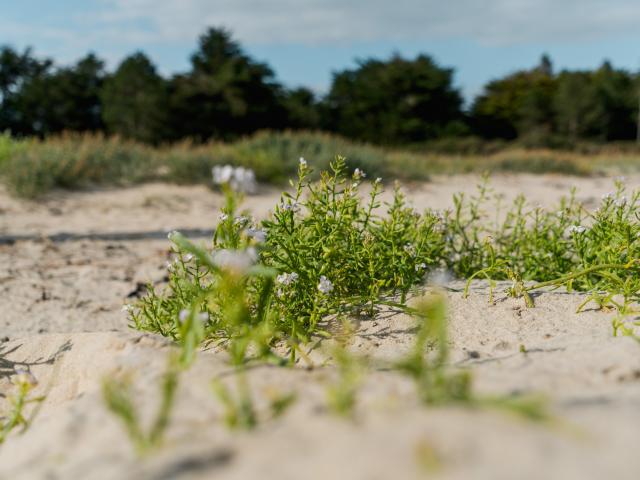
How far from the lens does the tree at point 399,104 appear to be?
32.6 metres

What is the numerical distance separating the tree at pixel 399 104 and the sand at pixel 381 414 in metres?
29.9

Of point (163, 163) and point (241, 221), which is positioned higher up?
point (241, 221)

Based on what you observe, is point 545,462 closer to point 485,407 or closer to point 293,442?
point 485,407

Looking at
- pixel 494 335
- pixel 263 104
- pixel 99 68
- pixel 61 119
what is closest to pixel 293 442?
pixel 494 335

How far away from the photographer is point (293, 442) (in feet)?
3.51

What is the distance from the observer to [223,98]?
98.3 ft

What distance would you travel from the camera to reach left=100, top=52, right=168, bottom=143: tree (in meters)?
27.7

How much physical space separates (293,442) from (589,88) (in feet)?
130

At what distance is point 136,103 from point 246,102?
4698 millimetres

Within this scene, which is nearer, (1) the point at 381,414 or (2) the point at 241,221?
(1) the point at 381,414

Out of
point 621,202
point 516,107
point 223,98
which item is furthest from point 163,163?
point 516,107

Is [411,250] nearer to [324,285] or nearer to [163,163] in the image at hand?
[324,285]

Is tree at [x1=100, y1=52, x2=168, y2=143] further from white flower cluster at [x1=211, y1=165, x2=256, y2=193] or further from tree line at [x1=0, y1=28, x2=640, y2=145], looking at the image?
white flower cluster at [x1=211, y1=165, x2=256, y2=193]

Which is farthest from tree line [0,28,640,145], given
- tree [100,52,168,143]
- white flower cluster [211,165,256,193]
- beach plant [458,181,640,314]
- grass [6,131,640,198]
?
white flower cluster [211,165,256,193]
